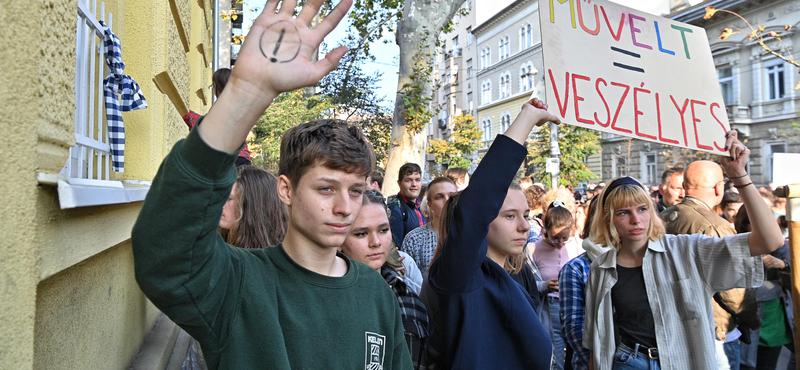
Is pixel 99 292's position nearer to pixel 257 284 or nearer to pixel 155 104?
pixel 257 284

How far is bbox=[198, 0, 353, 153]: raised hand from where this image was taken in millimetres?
1125

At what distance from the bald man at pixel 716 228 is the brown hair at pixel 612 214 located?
0.95m

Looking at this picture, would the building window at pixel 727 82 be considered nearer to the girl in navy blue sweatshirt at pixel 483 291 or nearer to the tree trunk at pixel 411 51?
the tree trunk at pixel 411 51

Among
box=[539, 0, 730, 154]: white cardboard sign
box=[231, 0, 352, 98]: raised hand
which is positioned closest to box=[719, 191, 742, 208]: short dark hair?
box=[539, 0, 730, 154]: white cardboard sign

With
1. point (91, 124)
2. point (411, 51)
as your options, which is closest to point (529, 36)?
point (411, 51)

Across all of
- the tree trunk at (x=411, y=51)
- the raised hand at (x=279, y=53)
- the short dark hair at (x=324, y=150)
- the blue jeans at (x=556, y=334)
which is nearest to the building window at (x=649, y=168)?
the tree trunk at (x=411, y=51)

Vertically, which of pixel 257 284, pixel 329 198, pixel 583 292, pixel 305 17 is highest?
pixel 305 17

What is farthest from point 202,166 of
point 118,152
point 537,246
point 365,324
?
point 537,246

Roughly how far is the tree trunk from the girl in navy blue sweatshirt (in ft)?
27.0

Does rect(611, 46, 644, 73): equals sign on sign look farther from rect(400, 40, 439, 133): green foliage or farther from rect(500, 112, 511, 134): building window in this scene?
rect(500, 112, 511, 134): building window

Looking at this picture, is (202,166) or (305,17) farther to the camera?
(305,17)

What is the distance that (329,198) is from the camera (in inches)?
64.1

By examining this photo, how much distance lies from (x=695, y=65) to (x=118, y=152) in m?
3.13

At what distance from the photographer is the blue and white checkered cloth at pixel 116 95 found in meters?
2.26
